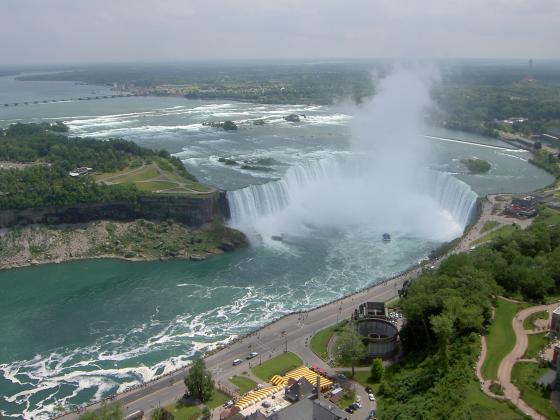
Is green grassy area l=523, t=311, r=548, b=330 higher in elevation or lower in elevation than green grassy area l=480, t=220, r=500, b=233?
higher

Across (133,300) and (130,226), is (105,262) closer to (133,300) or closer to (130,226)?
(130,226)

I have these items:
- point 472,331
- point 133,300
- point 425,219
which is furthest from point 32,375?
point 425,219

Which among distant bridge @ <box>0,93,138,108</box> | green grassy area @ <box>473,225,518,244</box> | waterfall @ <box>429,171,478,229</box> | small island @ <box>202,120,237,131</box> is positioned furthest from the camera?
distant bridge @ <box>0,93,138,108</box>

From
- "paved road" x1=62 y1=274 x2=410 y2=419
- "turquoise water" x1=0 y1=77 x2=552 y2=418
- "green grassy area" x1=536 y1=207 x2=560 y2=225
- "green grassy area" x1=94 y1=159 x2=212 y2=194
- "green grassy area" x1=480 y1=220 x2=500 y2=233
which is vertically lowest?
"turquoise water" x1=0 y1=77 x2=552 y2=418

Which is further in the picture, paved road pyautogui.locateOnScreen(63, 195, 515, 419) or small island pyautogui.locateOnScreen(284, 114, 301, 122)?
small island pyautogui.locateOnScreen(284, 114, 301, 122)

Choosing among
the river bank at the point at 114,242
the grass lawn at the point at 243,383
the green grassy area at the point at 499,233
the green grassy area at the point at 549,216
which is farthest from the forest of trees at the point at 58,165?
the green grassy area at the point at 549,216

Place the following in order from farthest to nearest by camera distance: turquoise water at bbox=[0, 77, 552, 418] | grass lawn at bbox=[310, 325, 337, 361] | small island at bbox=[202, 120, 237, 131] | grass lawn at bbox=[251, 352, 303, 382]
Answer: small island at bbox=[202, 120, 237, 131], turquoise water at bbox=[0, 77, 552, 418], grass lawn at bbox=[310, 325, 337, 361], grass lawn at bbox=[251, 352, 303, 382]

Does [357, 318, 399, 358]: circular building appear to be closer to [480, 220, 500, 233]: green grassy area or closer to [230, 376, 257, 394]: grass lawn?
[230, 376, 257, 394]: grass lawn

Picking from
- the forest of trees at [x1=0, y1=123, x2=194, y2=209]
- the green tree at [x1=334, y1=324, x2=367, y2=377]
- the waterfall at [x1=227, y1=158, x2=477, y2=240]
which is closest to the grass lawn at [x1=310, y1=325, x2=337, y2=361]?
the green tree at [x1=334, y1=324, x2=367, y2=377]
